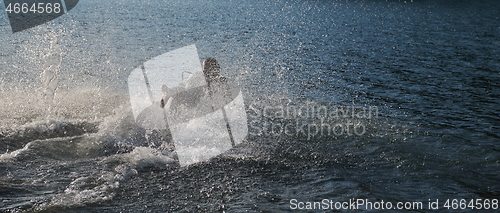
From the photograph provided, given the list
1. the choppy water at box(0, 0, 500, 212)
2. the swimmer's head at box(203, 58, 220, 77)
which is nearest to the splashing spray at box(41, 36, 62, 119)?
the choppy water at box(0, 0, 500, 212)

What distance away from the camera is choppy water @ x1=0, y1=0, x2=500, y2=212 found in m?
8.62

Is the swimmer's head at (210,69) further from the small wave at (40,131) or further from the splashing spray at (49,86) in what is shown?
the splashing spray at (49,86)

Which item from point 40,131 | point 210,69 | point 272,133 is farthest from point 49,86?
point 272,133

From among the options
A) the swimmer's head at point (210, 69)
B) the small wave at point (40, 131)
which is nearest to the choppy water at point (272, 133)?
the small wave at point (40, 131)

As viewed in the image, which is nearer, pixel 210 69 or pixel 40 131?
pixel 40 131

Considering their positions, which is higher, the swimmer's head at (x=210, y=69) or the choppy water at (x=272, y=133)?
the swimmer's head at (x=210, y=69)

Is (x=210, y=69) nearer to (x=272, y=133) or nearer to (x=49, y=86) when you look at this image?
(x=272, y=133)

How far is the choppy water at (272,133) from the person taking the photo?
862cm

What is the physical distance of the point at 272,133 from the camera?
12.6 meters

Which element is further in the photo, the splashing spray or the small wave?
the splashing spray

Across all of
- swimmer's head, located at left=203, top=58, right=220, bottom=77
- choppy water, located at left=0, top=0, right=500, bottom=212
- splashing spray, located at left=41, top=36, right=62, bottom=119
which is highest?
splashing spray, located at left=41, top=36, right=62, bottom=119

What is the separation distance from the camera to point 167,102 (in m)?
13.4

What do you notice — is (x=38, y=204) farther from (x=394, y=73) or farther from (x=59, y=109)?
(x=394, y=73)

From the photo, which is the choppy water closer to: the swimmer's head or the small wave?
the small wave
